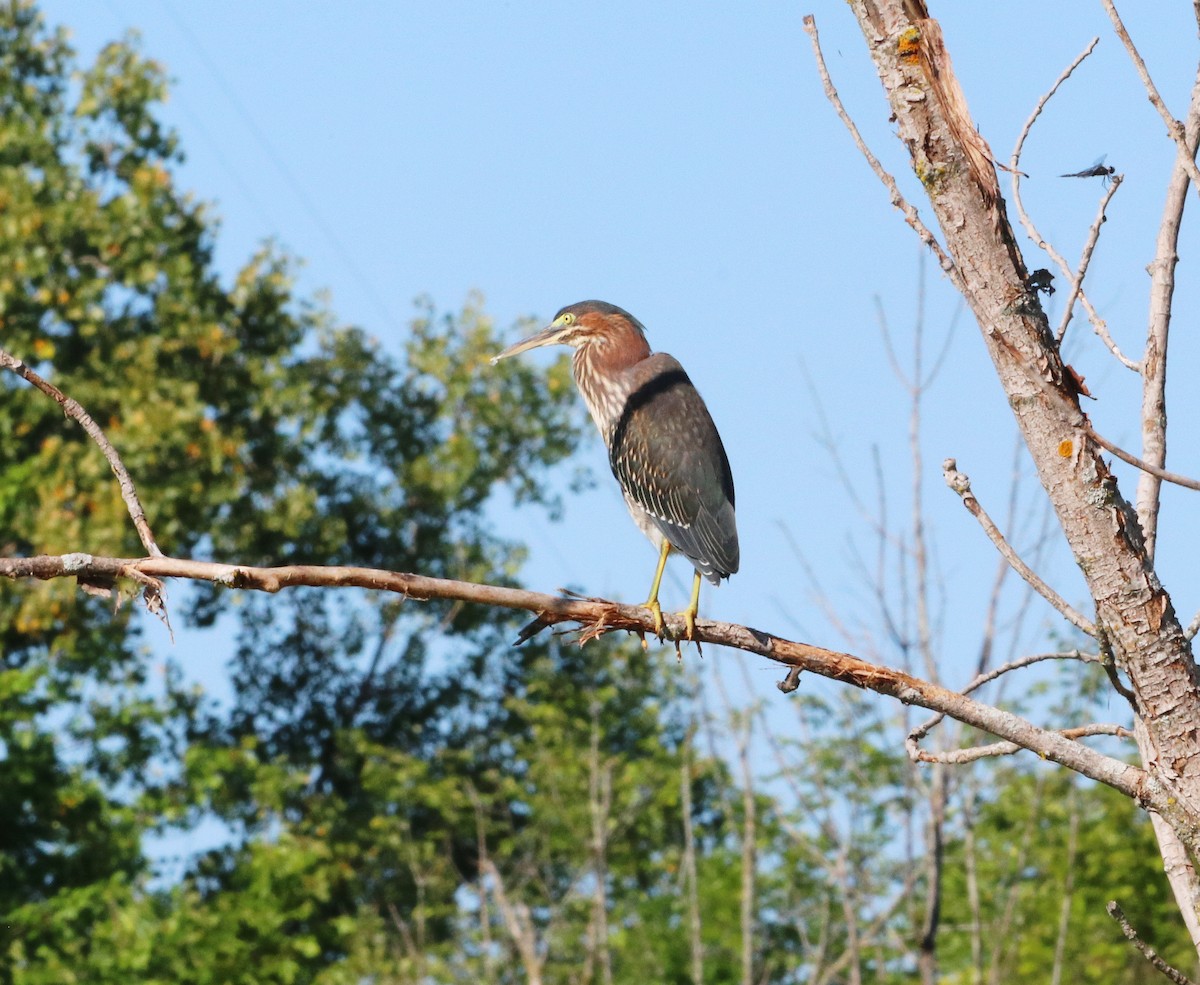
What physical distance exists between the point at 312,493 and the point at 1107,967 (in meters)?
9.18

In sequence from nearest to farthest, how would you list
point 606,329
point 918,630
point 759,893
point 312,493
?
point 606,329 → point 918,630 → point 759,893 → point 312,493

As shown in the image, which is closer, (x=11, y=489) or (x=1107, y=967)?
(x=1107, y=967)

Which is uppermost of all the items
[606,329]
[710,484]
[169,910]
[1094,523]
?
[169,910]

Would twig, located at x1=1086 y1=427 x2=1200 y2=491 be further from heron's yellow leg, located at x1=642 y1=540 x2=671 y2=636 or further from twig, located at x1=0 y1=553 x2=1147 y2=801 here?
heron's yellow leg, located at x1=642 y1=540 x2=671 y2=636

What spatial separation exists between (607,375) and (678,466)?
0.61 m

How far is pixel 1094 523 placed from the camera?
2.13 meters

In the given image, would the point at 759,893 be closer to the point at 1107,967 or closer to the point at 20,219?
the point at 1107,967

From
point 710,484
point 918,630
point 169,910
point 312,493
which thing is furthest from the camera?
point 312,493

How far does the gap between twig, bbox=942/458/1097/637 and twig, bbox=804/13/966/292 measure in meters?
0.38

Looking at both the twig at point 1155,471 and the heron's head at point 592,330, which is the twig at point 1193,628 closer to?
the twig at point 1155,471

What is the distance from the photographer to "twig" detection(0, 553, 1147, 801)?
2256mm

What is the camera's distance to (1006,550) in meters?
2.31

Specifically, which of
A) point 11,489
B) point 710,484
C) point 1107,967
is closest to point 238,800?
point 11,489

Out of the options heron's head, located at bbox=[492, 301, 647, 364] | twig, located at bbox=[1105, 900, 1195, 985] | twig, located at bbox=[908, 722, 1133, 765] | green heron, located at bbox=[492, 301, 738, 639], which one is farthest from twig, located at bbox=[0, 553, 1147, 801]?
heron's head, located at bbox=[492, 301, 647, 364]
